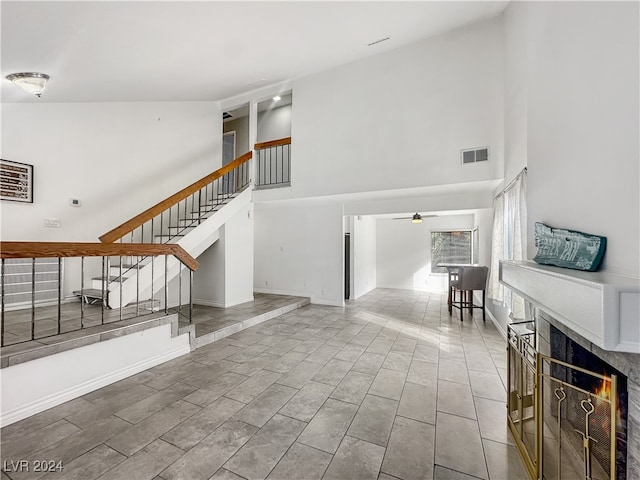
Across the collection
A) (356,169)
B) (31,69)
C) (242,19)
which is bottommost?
(356,169)

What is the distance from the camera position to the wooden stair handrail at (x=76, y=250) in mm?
2273

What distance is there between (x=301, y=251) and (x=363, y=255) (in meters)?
2.35

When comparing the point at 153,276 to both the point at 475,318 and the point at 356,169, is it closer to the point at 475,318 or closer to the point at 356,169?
the point at 356,169

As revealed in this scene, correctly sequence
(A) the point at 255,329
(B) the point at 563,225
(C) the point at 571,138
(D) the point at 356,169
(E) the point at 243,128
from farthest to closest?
(E) the point at 243,128 → (D) the point at 356,169 → (A) the point at 255,329 → (B) the point at 563,225 → (C) the point at 571,138

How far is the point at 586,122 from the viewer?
179 cm

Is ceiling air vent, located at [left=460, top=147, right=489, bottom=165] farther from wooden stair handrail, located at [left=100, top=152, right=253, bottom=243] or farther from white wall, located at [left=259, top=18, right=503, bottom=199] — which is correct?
wooden stair handrail, located at [left=100, top=152, right=253, bottom=243]

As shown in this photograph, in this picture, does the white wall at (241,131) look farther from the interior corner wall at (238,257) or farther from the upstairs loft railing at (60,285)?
the upstairs loft railing at (60,285)

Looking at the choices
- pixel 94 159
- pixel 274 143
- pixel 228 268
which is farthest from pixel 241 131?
pixel 228 268

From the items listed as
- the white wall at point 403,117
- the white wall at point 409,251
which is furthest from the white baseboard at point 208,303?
the white wall at point 409,251

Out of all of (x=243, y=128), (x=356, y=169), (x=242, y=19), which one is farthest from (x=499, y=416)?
(x=243, y=128)

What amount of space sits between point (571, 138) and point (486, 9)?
3.65 metres

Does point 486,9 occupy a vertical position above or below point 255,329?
above

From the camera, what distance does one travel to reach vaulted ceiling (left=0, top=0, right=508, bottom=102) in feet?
9.71

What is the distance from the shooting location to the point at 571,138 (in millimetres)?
1994
